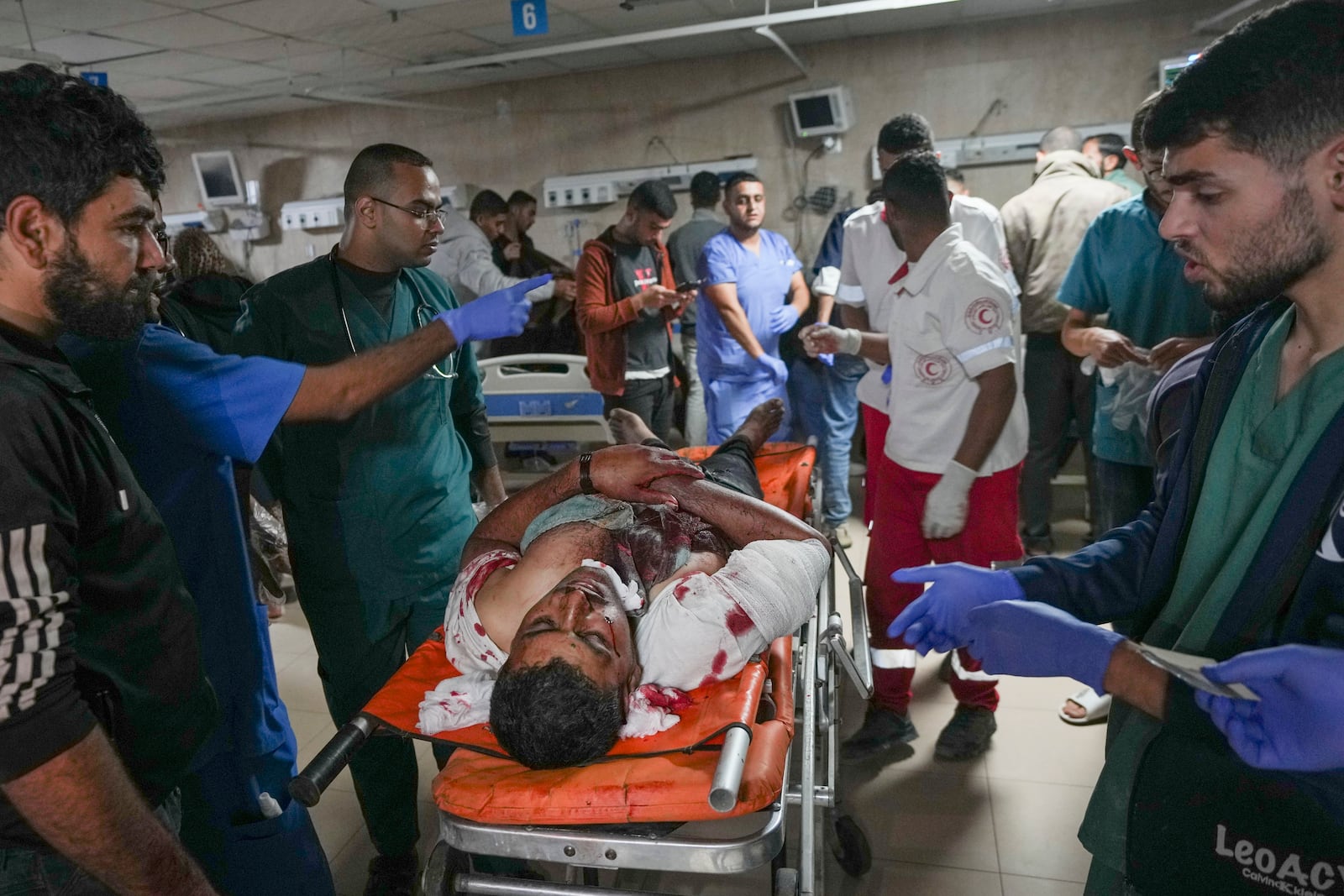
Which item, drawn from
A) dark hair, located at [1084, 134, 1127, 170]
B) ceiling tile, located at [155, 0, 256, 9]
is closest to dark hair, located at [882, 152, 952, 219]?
dark hair, located at [1084, 134, 1127, 170]

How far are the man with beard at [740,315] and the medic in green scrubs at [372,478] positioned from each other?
202 cm

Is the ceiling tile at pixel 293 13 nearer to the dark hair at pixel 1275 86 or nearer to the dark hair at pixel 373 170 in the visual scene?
the dark hair at pixel 373 170

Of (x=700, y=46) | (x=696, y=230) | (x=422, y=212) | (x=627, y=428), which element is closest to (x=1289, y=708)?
(x=422, y=212)

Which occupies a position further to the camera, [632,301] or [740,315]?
[740,315]

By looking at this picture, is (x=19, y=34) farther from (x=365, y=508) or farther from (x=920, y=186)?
(x=920, y=186)

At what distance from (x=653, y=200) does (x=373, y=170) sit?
1.95 metres

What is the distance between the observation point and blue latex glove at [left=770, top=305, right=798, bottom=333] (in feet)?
13.4

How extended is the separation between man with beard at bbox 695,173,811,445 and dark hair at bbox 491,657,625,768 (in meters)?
2.60

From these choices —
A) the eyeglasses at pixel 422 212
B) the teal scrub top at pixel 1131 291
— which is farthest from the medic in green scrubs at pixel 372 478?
the teal scrub top at pixel 1131 291

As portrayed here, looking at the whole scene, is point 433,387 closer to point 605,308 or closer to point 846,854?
point 846,854

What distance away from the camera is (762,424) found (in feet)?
8.98

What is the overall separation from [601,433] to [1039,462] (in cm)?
231

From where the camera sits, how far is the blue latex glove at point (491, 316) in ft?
5.51

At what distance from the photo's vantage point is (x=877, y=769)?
2.50 meters
